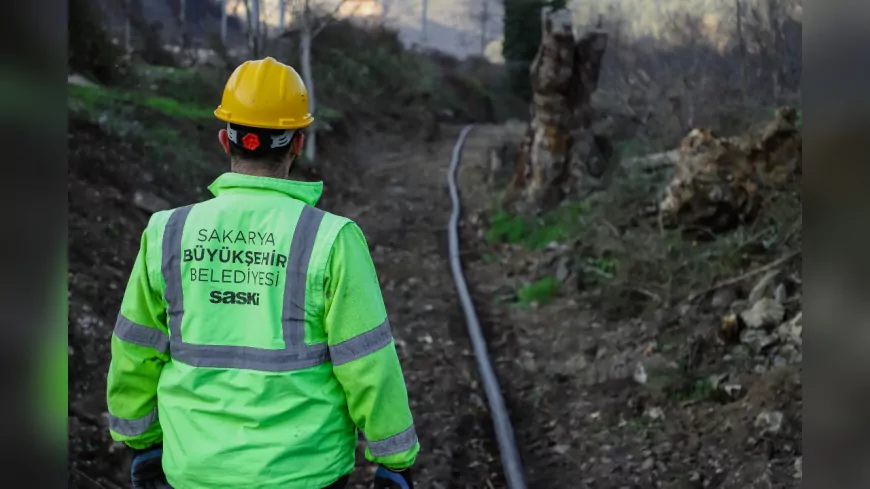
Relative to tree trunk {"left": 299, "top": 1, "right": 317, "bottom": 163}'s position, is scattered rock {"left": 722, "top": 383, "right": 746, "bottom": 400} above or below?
below

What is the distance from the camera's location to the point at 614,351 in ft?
12.1

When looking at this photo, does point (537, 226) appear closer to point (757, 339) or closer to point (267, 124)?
point (757, 339)

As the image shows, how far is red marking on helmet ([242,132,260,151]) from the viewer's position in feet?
6.35

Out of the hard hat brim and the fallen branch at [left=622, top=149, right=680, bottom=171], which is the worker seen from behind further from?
the fallen branch at [left=622, top=149, right=680, bottom=171]

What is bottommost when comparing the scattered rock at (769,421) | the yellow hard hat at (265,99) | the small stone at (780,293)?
the scattered rock at (769,421)

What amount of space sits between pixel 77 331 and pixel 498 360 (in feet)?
5.71

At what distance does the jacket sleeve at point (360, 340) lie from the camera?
6.00 ft

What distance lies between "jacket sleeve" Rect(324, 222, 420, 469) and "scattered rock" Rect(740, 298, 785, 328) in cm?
225

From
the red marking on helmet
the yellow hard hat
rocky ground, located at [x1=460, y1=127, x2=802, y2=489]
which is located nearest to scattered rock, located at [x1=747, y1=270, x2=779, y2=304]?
rocky ground, located at [x1=460, y1=127, x2=802, y2=489]

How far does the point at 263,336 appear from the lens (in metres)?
1.83

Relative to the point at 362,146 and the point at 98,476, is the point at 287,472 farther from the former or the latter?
the point at 362,146

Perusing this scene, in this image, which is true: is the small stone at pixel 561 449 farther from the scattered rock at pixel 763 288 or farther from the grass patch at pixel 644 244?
the scattered rock at pixel 763 288

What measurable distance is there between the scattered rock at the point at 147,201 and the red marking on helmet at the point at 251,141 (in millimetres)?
1927

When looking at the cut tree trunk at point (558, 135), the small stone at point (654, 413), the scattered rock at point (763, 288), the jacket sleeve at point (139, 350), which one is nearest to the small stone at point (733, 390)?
the small stone at point (654, 413)
